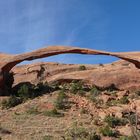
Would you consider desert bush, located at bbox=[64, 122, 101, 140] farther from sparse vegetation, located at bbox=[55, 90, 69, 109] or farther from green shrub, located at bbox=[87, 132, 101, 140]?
sparse vegetation, located at bbox=[55, 90, 69, 109]

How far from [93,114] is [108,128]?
3.57 m

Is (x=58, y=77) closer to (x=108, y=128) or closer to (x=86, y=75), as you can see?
(x=86, y=75)

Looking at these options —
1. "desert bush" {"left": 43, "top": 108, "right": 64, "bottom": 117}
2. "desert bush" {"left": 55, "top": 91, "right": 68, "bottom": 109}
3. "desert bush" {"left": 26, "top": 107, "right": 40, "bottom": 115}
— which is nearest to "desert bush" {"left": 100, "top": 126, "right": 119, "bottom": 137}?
"desert bush" {"left": 43, "top": 108, "right": 64, "bottom": 117}

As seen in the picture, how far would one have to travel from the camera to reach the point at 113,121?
105 feet

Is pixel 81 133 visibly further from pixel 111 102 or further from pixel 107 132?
pixel 111 102

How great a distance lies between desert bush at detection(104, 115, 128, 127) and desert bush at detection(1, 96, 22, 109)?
7.48 metres

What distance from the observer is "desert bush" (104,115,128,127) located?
104ft

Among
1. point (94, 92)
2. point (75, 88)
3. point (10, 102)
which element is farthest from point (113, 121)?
point (10, 102)

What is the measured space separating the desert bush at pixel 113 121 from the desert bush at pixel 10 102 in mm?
7478

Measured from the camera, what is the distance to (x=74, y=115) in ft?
111

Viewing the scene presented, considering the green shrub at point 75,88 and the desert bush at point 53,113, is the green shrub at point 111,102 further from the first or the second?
the desert bush at point 53,113

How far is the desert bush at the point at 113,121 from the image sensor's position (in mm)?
31812

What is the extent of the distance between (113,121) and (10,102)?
8323mm

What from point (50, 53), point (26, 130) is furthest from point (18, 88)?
point (26, 130)
